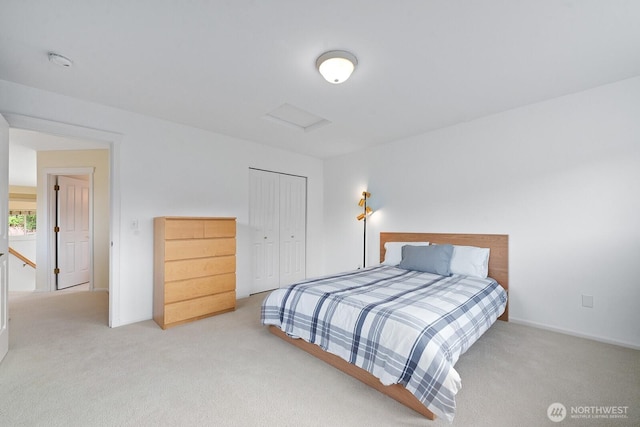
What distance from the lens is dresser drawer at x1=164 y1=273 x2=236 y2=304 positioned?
2.96m

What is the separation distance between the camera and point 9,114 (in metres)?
2.40

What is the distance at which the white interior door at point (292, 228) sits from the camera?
4.69m

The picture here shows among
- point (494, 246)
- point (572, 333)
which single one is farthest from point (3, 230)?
point (572, 333)

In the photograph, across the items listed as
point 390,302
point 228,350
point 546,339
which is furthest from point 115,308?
point 546,339

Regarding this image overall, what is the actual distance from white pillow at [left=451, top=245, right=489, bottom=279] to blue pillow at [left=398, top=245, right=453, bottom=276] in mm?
82

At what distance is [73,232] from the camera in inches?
192

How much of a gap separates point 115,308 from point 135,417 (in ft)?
5.84

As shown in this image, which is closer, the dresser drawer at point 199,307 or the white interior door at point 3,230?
the white interior door at point 3,230

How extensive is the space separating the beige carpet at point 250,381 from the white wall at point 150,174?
741 millimetres

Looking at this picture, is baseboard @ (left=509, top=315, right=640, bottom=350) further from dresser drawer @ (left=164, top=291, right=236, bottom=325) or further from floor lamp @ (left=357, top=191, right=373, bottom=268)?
dresser drawer @ (left=164, top=291, right=236, bottom=325)

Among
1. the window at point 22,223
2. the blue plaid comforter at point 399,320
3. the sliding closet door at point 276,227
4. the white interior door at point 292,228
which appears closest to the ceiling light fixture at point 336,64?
the blue plaid comforter at point 399,320

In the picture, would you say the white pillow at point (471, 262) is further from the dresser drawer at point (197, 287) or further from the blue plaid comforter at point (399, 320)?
the dresser drawer at point (197, 287)

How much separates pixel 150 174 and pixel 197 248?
1.03 m

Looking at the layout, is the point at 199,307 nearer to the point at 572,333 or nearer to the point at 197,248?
the point at 197,248
